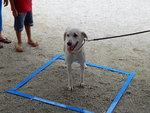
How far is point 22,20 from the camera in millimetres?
3395

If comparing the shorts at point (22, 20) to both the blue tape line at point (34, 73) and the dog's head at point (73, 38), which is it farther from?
the dog's head at point (73, 38)

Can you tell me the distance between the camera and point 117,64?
3303 mm

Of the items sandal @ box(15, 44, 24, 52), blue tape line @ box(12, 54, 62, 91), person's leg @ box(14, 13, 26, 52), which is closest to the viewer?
blue tape line @ box(12, 54, 62, 91)

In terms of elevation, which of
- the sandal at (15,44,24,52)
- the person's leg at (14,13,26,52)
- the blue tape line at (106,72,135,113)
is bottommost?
the blue tape line at (106,72,135,113)

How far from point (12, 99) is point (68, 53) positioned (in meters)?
0.86

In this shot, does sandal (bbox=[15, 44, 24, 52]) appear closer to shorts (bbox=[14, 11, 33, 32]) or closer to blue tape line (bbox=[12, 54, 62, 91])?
shorts (bbox=[14, 11, 33, 32])

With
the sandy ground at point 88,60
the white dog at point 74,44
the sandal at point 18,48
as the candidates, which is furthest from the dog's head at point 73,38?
the sandal at point 18,48

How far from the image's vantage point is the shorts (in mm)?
3334

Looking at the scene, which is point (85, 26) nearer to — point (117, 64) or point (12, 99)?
point (117, 64)

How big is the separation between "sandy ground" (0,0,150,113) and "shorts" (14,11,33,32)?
17.0 inches

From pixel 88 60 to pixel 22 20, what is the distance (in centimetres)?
124

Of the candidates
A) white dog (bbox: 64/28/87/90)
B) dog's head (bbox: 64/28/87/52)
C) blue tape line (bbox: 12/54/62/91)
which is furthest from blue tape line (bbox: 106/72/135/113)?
blue tape line (bbox: 12/54/62/91)

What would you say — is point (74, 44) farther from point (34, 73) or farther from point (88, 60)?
point (88, 60)

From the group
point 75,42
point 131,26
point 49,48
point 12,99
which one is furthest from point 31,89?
point 131,26
